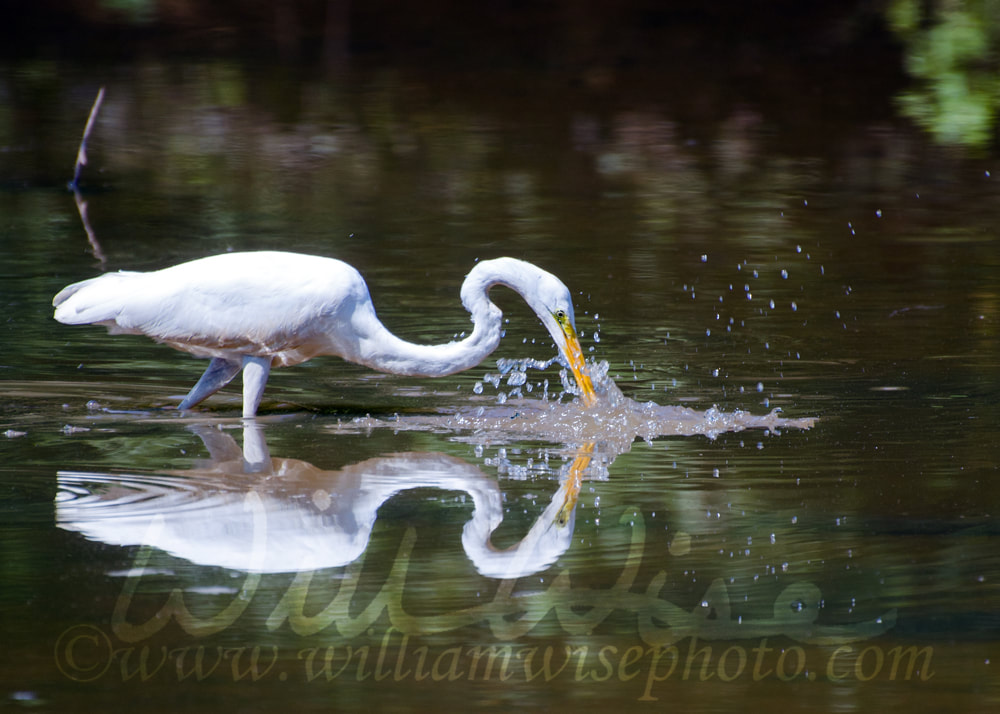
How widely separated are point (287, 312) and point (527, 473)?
5.26 feet

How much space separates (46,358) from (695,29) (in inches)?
764

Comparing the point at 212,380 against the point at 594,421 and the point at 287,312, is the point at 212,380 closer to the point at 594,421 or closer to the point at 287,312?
the point at 287,312

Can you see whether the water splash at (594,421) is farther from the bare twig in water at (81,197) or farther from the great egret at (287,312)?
the bare twig in water at (81,197)

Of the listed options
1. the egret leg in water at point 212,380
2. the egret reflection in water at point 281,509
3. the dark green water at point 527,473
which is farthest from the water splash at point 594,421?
the egret leg in water at point 212,380

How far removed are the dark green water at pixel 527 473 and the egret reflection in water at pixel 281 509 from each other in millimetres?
22

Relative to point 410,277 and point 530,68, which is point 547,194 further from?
point 530,68

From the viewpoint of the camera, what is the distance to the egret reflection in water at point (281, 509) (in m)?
6.20

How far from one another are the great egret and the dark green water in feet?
1.26

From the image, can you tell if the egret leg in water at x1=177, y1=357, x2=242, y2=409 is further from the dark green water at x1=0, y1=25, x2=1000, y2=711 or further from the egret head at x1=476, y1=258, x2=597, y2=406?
the egret head at x1=476, y1=258, x2=597, y2=406

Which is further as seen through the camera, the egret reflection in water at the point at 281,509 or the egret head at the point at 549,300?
the egret head at the point at 549,300

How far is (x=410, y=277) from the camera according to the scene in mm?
12273

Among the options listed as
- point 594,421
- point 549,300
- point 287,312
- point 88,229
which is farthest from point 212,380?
point 88,229

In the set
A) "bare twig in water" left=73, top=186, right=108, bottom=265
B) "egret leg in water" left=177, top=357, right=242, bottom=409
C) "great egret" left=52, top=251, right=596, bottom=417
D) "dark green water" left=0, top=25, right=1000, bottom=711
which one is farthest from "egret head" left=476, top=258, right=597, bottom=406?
"bare twig in water" left=73, top=186, right=108, bottom=265

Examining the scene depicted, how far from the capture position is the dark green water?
5.21 m
